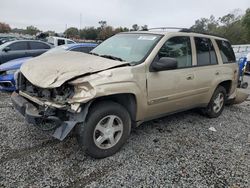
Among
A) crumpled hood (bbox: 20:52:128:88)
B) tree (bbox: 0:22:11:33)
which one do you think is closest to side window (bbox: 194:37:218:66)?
crumpled hood (bbox: 20:52:128:88)

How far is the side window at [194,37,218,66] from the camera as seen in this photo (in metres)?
4.37

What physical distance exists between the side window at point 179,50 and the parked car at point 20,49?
6.89 meters

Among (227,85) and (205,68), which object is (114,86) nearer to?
(205,68)

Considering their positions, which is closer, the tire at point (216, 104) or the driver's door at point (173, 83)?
the driver's door at point (173, 83)

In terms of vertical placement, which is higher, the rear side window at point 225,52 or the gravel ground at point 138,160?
the rear side window at point 225,52

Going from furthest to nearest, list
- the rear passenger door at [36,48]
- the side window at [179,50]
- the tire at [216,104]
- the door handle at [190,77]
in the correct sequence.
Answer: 1. the rear passenger door at [36,48]
2. the tire at [216,104]
3. the door handle at [190,77]
4. the side window at [179,50]

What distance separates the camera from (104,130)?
10.0 ft

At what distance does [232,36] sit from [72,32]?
4210 centimetres

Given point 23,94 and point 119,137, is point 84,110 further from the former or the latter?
point 23,94

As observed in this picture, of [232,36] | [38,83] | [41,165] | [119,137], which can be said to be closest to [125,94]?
[119,137]

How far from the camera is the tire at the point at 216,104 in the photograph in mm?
4953

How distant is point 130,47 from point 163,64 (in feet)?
2.45

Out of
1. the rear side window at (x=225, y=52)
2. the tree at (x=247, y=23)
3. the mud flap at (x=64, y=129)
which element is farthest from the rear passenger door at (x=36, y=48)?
the tree at (x=247, y=23)

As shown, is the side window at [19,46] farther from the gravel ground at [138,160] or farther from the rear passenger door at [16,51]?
the gravel ground at [138,160]
